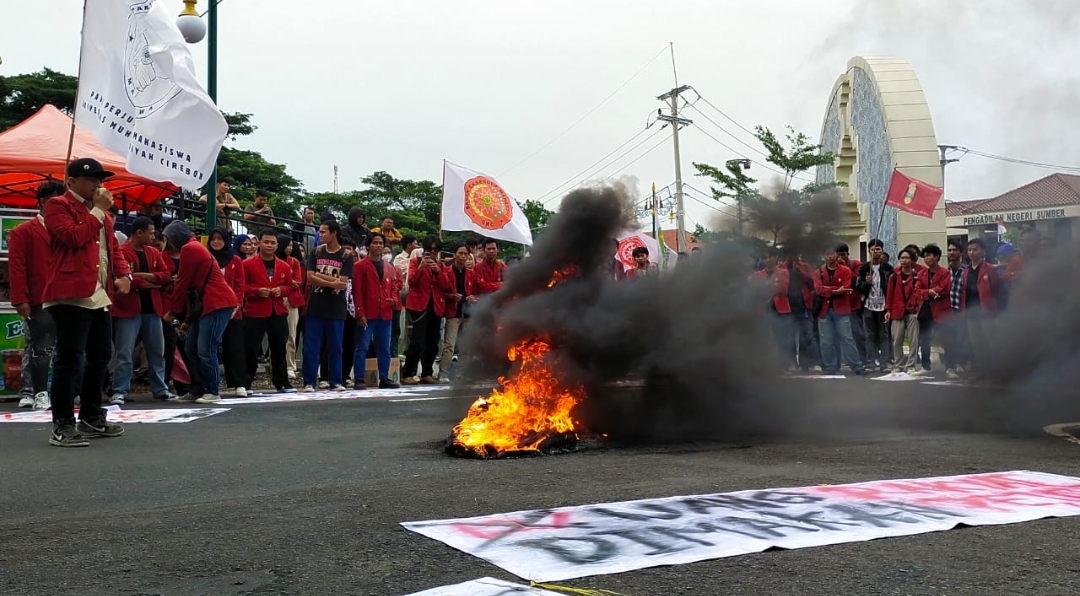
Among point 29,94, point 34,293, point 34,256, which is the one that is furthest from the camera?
point 29,94

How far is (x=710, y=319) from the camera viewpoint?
7.53 m

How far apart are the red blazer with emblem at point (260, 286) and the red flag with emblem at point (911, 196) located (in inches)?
549

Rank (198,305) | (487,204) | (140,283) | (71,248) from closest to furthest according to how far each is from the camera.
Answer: (71,248), (140,283), (198,305), (487,204)

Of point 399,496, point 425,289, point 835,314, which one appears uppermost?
point 425,289

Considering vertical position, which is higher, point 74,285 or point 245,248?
point 245,248

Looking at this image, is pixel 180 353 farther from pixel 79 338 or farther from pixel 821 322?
pixel 821 322

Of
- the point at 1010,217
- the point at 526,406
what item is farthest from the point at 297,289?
the point at 1010,217

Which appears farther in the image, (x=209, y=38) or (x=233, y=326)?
(x=209, y=38)

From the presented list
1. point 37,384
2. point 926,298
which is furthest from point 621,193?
point 926,298

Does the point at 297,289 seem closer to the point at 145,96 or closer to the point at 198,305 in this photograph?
the point at 198,305

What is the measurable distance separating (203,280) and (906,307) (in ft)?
32.0

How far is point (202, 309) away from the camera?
1040 centimetres

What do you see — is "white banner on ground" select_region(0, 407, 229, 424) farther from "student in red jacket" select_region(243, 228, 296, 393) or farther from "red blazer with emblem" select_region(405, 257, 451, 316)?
"red blazer with emblem" select_region(405, 257, 451, 316)

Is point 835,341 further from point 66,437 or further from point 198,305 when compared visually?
point 66,437
